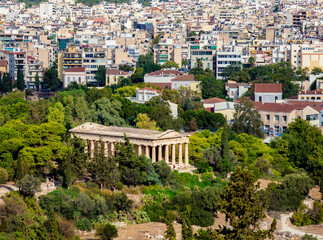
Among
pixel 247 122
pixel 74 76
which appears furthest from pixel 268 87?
pixel 74 76

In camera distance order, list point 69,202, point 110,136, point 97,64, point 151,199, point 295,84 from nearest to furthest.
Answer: point 69,202, point 151,199, point 110,136, point 295,84, point 97,64

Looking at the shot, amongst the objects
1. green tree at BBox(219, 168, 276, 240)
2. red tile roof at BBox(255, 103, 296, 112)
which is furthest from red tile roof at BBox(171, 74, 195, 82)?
green tree at BBox(219, 168, 276, 240)

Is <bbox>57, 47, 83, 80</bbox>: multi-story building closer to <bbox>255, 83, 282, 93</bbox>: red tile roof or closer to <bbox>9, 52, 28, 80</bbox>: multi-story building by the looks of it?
<bbox>9, 52, 28, 80</bbox>: multi-story building

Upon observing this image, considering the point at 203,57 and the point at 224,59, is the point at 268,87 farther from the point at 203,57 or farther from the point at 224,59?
the point at 203,57

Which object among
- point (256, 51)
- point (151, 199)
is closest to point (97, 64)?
point (256, 51)

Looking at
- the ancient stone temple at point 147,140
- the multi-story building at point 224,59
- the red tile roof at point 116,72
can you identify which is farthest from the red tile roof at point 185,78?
the ancient stone temple at point 147,140

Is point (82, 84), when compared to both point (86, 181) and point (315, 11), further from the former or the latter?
point (315, 11)
